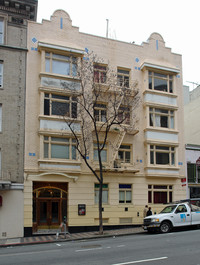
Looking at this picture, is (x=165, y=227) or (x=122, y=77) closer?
(x=165, y=227)

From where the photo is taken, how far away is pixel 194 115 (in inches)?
1352

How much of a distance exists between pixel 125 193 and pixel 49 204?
569 centimetres

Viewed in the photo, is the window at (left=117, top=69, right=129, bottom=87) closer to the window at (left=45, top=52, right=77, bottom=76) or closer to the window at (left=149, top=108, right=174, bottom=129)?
the window at (left=149, top=108, right=174, bottom=129)

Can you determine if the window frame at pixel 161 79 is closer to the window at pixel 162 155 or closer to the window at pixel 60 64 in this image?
the window at pixel 162 155

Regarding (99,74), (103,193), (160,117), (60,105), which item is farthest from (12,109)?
(160,117)

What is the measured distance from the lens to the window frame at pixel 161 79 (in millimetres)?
26328

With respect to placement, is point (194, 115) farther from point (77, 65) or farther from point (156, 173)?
point (77, 65)

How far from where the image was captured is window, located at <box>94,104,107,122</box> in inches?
955

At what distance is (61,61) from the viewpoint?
23.8 metres

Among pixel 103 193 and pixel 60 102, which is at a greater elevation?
pixel 60 102

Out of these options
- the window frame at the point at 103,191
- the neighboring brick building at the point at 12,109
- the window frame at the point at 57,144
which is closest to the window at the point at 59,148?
the window frame at the point at 57,144

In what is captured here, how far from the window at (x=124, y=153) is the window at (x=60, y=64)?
6.64 metres

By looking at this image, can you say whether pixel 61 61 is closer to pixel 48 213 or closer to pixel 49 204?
pixel 49 204

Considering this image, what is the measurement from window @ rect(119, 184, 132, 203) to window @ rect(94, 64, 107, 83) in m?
7.98
